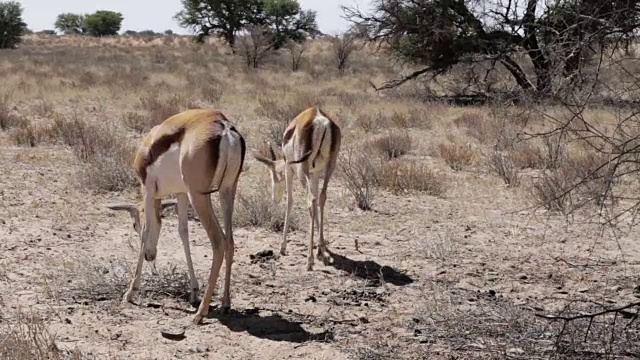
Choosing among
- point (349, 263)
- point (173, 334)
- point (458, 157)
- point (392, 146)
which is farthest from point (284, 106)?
point (173, 334)

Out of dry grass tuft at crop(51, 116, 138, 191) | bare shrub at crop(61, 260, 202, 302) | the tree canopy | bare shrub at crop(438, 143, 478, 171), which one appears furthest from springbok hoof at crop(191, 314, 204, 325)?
the tree canopy

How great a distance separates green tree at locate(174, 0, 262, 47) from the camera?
56938mm

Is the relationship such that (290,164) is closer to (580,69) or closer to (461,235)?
(461,235)

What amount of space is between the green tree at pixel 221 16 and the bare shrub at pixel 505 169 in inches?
1767

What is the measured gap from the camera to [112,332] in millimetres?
5535

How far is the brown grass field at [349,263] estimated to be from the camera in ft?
17.4

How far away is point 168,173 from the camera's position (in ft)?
19.9

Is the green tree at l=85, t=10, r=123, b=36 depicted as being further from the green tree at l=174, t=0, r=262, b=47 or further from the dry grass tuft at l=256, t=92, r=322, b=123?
the dry grass tuft at l=256, t=92, r=322, b=123

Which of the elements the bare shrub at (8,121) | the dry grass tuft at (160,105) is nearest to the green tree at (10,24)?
the dry grass tuft at (160,105)

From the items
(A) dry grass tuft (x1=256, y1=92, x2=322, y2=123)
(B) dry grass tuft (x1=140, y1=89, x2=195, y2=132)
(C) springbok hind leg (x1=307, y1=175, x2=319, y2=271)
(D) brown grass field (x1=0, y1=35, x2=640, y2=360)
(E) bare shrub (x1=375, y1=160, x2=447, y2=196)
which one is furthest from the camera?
(A) dry grass tuft (x1=256, y1=92, x2=322, y2=123)

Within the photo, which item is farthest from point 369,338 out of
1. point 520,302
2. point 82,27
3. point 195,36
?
point 82,27

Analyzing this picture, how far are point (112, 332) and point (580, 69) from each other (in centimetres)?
358

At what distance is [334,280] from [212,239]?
1.68 meters

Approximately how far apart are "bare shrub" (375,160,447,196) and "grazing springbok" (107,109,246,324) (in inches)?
199
